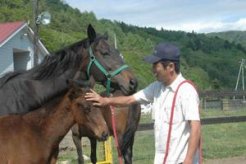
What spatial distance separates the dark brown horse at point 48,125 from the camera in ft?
18.0

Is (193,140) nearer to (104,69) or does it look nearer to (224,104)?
(104,69)

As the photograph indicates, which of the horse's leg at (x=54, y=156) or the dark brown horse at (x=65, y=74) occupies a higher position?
the dark brown horse at (x=65, y=74)

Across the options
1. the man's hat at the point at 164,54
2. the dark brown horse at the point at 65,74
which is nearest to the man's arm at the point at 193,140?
the man's hat at the point at 164,54

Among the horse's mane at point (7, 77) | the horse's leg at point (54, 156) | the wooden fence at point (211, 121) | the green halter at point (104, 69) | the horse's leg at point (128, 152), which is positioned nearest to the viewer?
the horse's leg at point (54, 156)

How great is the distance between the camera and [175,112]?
4816mm

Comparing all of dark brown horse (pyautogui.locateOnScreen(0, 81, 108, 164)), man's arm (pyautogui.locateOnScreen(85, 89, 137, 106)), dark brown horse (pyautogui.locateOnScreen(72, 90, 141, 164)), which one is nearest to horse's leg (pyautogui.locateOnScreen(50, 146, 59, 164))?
dark brown horse (pyautogui.locateOnScreen(0, 81, 108, 164))

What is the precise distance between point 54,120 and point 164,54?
5.12 ft

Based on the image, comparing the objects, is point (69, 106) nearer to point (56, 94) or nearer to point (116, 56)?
point (56, 94)

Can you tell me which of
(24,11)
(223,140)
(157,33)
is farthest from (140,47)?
(223,140)

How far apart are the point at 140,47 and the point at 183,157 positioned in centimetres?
8656

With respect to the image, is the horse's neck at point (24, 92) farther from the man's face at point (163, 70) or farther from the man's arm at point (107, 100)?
the man's face at point (163, 70)

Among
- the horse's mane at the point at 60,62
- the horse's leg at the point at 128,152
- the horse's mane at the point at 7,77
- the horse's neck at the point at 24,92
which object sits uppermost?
the horse's mane at the point at 60,62

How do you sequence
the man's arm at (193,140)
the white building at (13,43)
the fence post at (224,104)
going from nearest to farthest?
the man's arm at (193,140)
the fence post at (224,104)
the white building at (13,43)

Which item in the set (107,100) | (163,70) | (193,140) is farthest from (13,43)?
(193,140)
